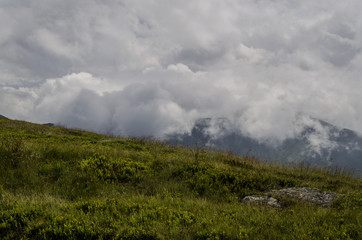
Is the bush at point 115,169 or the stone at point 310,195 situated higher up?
the stone at point 310,195

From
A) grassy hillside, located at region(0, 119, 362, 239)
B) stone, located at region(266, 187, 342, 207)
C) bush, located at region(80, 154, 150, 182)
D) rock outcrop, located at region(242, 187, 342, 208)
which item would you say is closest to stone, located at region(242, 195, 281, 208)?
rock outcrop, located at region(242, 187, 342, 208)

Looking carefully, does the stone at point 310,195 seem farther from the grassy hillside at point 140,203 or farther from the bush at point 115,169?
the bush at point 115,169

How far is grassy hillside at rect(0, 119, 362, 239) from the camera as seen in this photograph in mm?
5133

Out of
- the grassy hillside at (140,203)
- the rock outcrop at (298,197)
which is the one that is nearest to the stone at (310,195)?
the rock outcrop at (298,197)

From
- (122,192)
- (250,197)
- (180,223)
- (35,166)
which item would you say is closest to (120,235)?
(180,223)

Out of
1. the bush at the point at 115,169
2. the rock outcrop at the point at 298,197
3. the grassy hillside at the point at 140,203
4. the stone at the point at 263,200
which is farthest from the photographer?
the bush at the point at 115,169

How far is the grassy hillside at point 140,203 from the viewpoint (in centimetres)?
513

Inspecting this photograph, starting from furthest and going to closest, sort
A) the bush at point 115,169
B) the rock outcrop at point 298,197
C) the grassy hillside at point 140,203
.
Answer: the bush at point 115,169, the rock outcrop at point 298,197, the grassy hillside at point 140,203

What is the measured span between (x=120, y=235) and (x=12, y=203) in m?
3.15

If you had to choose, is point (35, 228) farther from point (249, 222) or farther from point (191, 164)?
point (191, 164)

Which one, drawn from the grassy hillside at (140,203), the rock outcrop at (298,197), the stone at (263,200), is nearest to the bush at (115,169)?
the grassy hillside at (140,203)

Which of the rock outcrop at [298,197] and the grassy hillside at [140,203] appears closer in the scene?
the grassy hillside at [140,203]

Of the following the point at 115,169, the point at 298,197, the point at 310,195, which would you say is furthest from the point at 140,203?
the point at 310,195

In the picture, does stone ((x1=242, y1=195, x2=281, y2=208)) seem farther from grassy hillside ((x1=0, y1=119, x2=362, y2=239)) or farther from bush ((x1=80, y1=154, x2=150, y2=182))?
bush ((x1=80, y1=154, x2=150, y2=182))
